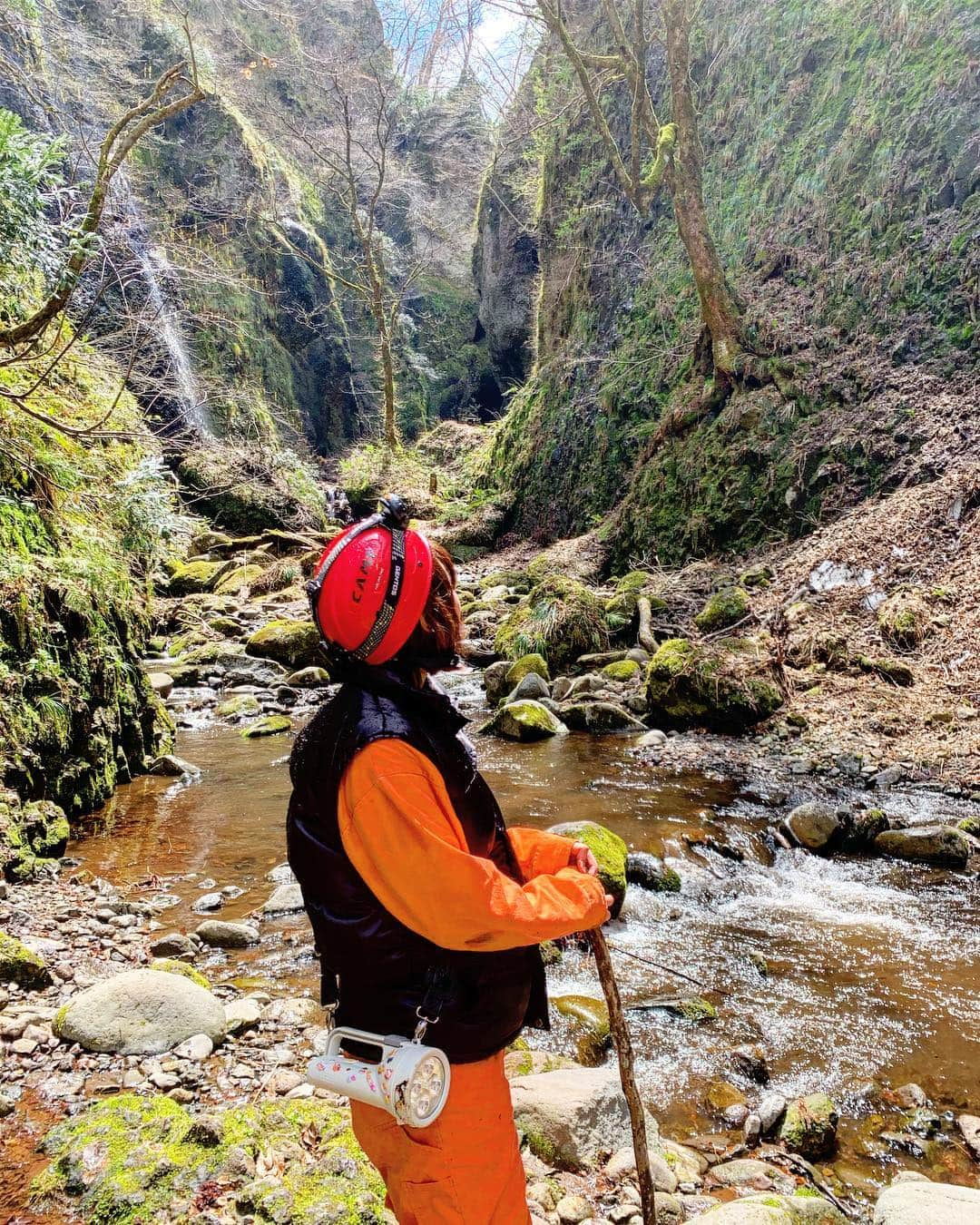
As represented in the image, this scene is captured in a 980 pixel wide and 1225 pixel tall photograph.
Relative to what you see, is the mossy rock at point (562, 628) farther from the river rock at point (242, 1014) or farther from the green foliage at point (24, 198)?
the river rock at point (242, 1014)

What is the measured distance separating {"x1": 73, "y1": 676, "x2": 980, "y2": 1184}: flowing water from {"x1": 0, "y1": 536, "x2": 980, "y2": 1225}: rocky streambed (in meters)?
0.02

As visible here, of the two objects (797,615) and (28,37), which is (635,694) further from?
(28,37)

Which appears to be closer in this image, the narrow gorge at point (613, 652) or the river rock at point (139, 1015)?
the narrow gorge at point (613, 652)

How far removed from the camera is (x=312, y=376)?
2933cm

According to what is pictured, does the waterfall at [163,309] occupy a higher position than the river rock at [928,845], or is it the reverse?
→ the waterfall at [163,309]

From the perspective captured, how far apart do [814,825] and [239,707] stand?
7.03 metres

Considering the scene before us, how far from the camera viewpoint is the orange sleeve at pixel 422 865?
50.2 inches

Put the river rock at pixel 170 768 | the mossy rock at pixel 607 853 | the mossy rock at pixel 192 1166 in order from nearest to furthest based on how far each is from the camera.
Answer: the mossy rock at pixel 192 1166 < the mossy rock at pixel 607 853 < the river rock at pixel 170 768

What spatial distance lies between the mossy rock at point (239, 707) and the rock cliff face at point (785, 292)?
258 inches

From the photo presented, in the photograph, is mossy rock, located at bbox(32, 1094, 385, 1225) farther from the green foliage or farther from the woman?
the green foliage

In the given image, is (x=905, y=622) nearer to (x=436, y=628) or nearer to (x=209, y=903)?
(x=209, y=903)

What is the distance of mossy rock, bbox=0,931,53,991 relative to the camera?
3176 mm

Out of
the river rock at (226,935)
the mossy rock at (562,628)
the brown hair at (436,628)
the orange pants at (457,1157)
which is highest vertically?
the brown hair at (436,628)

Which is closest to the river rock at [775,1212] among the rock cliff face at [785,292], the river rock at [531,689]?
the river rock at [531,689]
